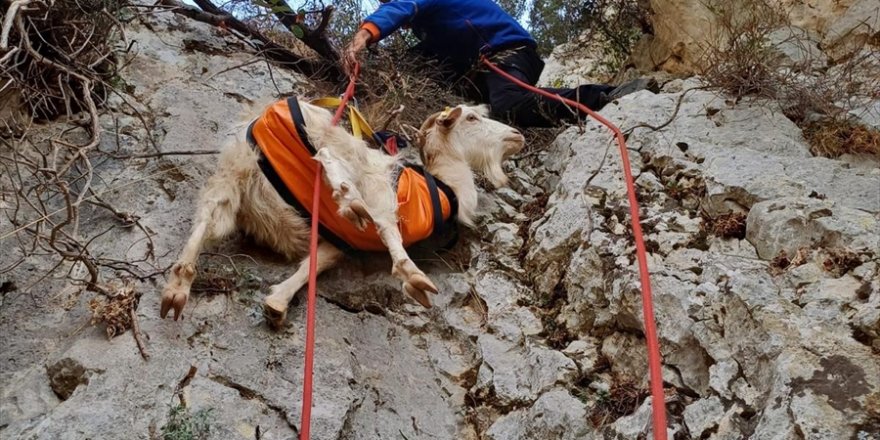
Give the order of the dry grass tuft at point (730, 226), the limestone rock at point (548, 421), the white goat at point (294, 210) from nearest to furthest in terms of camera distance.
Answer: the limestone rock at point (548, 421) < the white goat at point (294, 210) < the dry grass tuft at point (730, 226)

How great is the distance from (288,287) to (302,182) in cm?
59

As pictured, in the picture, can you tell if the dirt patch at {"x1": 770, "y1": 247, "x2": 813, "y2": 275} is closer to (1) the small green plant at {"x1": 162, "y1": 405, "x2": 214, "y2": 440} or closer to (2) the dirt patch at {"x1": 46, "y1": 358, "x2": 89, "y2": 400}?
(1) the small green plant at {"x1": 162, "y1": 405, "x2": 214, "y2": 440}

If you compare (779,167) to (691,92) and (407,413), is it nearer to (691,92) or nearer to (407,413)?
(691,92)

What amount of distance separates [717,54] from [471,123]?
1.77 metres

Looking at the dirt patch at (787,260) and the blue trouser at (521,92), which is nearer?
the dirt patch at (787,260)

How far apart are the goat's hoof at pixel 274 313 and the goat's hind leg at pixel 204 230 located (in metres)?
0.36

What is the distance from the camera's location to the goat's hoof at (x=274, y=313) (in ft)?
10.6

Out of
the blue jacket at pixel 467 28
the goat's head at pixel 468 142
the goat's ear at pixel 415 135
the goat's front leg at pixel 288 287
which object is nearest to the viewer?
the goat's front leg at pixel 288 287

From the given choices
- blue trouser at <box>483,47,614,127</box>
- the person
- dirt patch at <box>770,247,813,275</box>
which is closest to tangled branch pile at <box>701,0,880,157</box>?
the person

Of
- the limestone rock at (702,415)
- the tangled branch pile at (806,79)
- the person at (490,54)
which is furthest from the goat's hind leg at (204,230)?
the tangled branch pile at (806,79)

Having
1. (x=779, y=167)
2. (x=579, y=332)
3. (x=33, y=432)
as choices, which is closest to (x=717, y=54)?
(x=779, y=167)

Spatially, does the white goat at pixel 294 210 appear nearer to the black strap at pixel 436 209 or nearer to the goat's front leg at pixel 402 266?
the goat's front leg at pixel 402 266

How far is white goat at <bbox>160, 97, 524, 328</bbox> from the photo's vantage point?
314cm

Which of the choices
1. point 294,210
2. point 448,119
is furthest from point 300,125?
point 448,119
